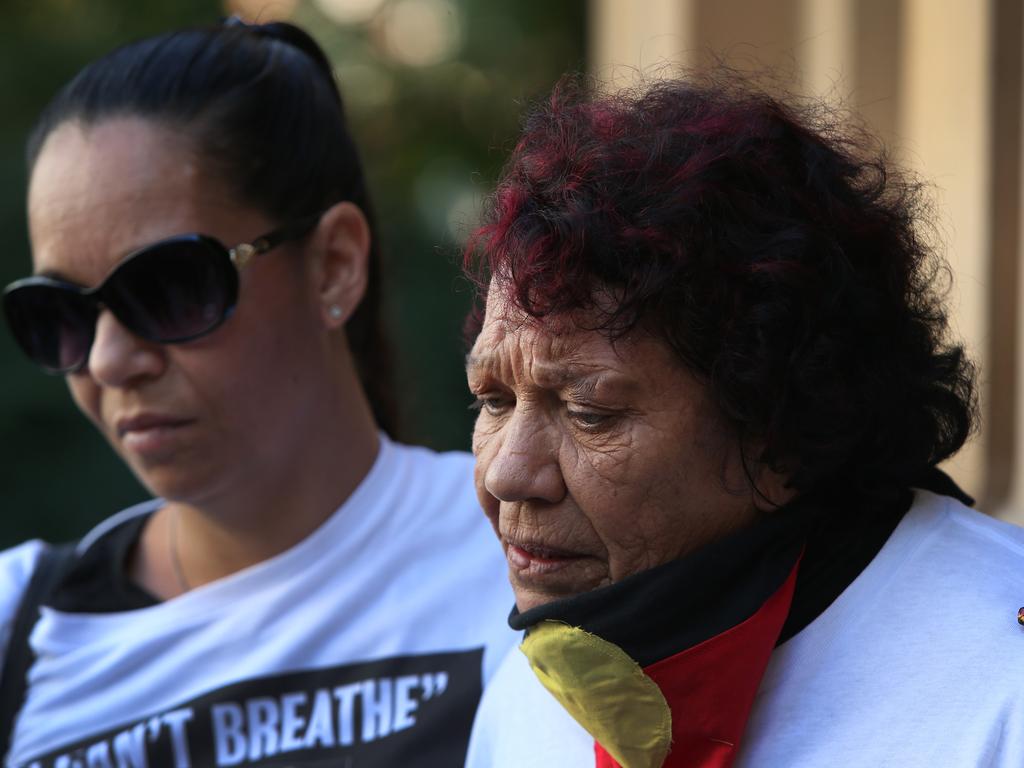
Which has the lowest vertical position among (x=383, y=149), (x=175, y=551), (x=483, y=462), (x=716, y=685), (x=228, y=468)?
(x=383, y=149)

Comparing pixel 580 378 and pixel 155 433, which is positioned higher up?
pixel 580 378

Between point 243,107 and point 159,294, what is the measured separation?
1.60 feet

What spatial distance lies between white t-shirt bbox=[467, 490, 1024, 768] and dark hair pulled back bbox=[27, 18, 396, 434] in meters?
1.51

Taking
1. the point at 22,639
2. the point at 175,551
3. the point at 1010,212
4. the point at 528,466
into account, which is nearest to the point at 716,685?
the point at 528,466

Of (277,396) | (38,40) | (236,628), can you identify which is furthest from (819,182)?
(38,40)

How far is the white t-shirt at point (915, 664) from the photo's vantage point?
1.68 metres

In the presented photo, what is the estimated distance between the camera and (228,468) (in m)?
2.76

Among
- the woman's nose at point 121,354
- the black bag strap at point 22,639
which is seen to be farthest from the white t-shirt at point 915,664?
the black bag strap at point 22,639

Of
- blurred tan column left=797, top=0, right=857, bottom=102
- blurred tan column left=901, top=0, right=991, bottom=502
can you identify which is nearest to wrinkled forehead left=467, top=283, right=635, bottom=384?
blurred tan column left=901, top=0, right=991, bottom=502

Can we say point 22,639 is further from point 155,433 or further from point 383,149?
point 383,149

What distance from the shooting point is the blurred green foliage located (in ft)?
22.0

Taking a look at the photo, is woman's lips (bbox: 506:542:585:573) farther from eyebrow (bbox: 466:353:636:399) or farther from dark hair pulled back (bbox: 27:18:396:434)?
dark hair pulled back (bbox: 27:18:396:434)

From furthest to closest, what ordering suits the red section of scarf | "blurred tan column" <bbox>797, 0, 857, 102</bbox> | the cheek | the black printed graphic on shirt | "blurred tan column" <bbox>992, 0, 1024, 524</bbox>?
"blurred tan column" <bbox>797, 0, 857, 102</bbox>
"blurred tan column" <bbox>992, 0, 1024, 524</bbox>
the black printed graphic on shirt
the cheek
the red section of scarf

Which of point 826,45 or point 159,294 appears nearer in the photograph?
point 159,294
